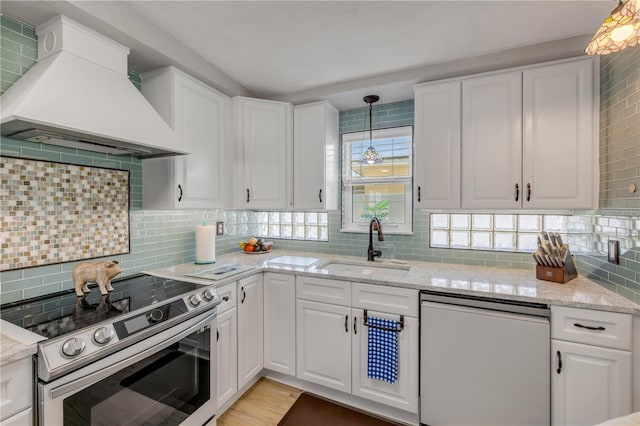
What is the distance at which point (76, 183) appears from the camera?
5.75 feet

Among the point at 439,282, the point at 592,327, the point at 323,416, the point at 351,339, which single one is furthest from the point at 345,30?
the point at 323,416

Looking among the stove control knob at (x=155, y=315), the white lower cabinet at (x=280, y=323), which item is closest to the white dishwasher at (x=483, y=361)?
the white lower cabinet at (x=280, y=323)

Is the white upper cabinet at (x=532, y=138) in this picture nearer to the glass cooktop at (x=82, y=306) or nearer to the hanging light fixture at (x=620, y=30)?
the hanging light fixture at (x=620, y=30)

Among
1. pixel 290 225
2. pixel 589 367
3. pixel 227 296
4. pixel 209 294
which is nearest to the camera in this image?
pixel 589 367

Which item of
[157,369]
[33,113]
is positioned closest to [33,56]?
[33,113]

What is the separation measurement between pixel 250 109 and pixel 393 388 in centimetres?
252

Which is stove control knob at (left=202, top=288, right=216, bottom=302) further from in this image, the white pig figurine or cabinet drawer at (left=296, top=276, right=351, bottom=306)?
cabinet drawer at (left=296, top=276, right=351, bottom=306)

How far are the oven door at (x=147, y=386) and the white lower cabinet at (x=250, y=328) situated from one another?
330 mm

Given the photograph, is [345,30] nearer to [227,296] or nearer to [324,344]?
[227,296]

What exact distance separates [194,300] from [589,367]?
2.16 m

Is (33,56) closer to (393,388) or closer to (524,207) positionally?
(393,388)

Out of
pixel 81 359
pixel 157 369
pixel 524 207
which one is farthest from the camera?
pixel 524 207

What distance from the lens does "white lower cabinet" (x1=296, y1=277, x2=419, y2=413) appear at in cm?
189

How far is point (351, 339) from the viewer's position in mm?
2055
